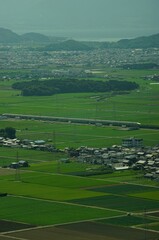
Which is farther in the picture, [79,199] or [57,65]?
[57,65]

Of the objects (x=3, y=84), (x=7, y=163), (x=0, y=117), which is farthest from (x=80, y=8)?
(x=7, y=163)

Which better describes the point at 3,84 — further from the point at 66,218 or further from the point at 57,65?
the point at 66,218

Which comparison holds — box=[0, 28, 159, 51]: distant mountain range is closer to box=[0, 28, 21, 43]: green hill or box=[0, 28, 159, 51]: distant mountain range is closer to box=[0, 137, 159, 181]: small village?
box=[0, 28, 21, 43]: green hill

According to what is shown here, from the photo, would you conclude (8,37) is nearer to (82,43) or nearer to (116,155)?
(82,43)

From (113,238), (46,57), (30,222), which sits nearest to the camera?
(113,238)

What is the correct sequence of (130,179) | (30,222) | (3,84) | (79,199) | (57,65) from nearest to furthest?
(30,222) → (79,199) → (130,179) → (3,84) → (57,65)

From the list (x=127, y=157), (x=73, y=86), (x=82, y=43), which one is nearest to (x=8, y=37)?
(x=82, y=43)
